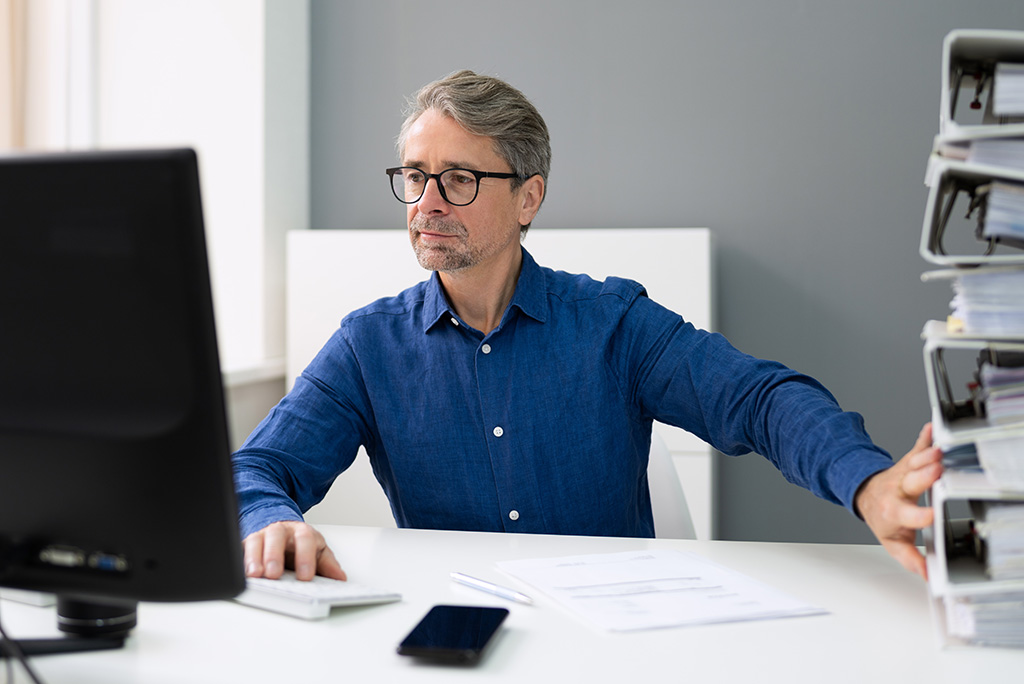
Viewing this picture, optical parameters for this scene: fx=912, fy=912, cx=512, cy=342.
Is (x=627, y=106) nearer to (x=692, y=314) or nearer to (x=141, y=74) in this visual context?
(x=692, y=314)

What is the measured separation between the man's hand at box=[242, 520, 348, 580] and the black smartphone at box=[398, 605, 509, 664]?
19 centimetres

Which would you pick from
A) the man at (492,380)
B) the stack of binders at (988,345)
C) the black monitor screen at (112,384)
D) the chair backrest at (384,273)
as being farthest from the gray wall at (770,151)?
the black monitor screen at (112,384)

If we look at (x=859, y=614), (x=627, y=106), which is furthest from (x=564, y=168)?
Answer: (x=859, y=614)

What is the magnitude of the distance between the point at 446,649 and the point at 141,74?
8.80 ft

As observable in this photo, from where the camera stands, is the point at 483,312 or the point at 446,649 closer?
the point at 446,649

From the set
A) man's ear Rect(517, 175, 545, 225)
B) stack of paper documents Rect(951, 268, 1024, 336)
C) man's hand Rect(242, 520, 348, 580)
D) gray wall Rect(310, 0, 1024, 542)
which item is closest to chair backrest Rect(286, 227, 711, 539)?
gray wall Rect(310, 0, 1024, 542)

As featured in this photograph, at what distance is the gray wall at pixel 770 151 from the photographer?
268cm

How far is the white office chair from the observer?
66.5 inches

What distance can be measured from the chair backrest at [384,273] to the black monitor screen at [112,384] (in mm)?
1948

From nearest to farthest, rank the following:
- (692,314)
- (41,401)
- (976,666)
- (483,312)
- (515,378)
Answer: (41,401)
(976,666)
(515,378)
(483,312)
(692,314)

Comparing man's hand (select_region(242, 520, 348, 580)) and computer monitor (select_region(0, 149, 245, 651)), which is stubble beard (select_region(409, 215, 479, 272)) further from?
computer monitor (select_region(0, 149, 245, 651))

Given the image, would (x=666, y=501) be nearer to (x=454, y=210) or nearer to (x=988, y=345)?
(x=454, y=210)

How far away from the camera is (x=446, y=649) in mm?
852

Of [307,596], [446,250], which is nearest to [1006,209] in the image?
[307,596]
